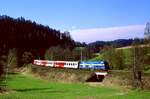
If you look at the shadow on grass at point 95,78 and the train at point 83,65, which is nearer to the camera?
the shadow on grass at point 95,78

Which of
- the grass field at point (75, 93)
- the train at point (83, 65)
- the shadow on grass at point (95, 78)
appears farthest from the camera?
the train at point (83, 65)

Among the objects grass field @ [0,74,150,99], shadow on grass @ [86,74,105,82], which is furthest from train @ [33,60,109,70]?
grass field @ [0,74,150,99]

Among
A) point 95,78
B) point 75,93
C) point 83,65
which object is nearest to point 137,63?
point 95,78

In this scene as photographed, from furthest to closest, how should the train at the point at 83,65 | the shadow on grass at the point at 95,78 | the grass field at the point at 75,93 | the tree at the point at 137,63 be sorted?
1. the train at the point at 83,65
2. the shadow on grass at the point at 95,78
3. the tree at the point at 137,63
4. the grass field at the point at 75,93

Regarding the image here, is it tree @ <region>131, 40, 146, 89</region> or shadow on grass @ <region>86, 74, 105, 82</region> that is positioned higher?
tree @ <region>131, 40, 146, 89</region>

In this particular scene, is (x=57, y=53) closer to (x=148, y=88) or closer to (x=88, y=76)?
(x=88, y=76)

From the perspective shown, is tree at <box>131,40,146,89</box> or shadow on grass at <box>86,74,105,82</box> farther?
shadow on grass at <box>86,74,105,82</box>

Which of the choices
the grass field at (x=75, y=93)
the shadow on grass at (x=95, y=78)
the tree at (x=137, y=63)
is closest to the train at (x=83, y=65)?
the shadow on grass at (x=95, y=78)

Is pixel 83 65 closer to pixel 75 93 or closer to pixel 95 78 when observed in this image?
pixel 95 78

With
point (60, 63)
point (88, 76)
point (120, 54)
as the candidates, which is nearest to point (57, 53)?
point (60, 63)

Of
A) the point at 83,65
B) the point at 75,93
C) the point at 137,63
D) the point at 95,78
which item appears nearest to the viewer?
the point at 75,93

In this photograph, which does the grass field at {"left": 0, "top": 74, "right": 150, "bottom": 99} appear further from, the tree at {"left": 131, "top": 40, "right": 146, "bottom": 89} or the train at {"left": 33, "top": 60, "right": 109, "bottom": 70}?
the train at {"left": 33, "top": 60, "right": 109, "bottom": 70}

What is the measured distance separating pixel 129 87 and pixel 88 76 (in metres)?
19.4

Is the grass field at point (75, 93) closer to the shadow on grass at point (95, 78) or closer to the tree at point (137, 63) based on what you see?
the tree at point (137, 63)
